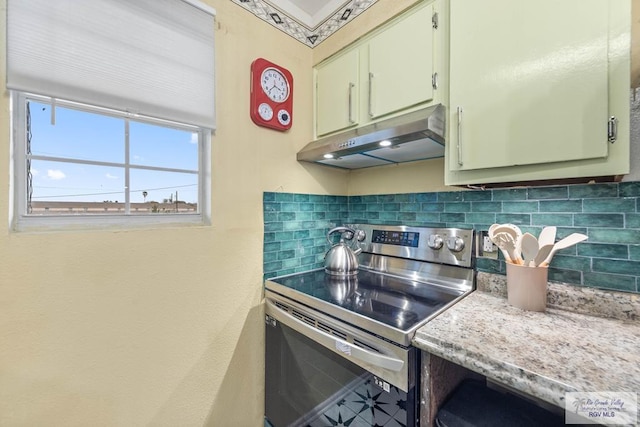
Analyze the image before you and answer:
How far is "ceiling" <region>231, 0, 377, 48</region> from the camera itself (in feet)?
4.72

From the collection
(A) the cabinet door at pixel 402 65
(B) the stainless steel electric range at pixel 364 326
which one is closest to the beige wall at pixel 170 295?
(A) the cabinet door at pixel 402 65

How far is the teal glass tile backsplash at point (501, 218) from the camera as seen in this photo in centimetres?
92

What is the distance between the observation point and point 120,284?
3.42ft

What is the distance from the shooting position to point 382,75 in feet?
4.24

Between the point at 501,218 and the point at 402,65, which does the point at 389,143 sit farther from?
the point at 501,218

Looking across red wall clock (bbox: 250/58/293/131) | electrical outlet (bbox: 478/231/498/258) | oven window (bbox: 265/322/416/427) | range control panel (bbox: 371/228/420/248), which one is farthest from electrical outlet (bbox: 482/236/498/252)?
red wall clock (bbox: 250/58/293/131)

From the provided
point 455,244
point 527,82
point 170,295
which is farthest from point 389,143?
point 170,295

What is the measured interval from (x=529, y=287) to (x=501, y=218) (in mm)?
348

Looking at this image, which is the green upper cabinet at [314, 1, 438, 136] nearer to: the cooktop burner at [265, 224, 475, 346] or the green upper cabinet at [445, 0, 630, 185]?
the green upper cabinet at [445, 0, 630, 185]

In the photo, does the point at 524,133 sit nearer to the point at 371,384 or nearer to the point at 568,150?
the point at 568,150

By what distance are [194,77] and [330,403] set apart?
1.53m

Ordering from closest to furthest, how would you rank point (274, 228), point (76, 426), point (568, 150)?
A: point (568, 150) < point (76, 426) < point (274, 228)

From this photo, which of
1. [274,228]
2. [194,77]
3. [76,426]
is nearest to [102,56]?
[194,77]

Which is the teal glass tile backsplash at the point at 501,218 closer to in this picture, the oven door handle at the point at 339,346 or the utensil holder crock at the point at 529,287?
the utensil holder crock at the point at 529,287
